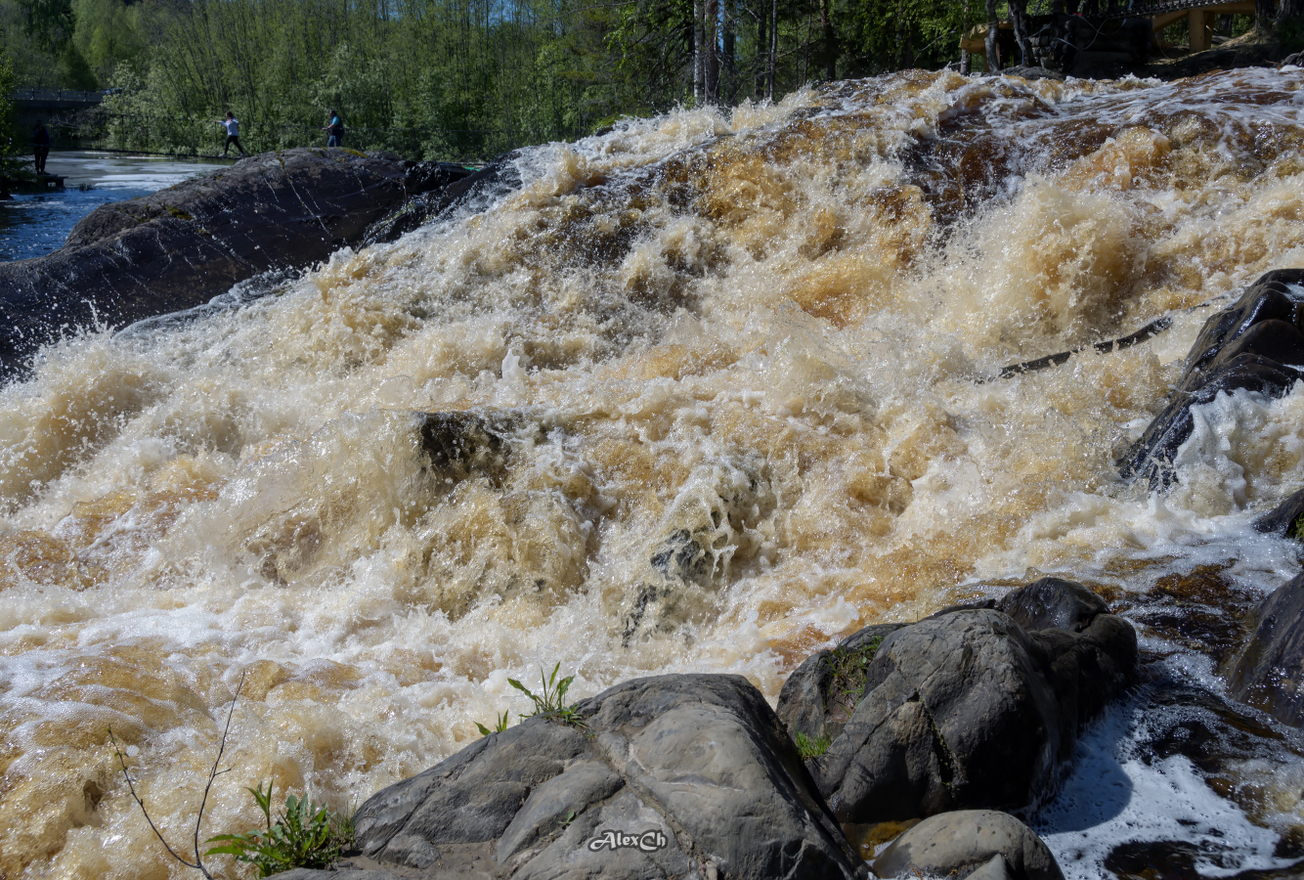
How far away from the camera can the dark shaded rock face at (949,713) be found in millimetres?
2393

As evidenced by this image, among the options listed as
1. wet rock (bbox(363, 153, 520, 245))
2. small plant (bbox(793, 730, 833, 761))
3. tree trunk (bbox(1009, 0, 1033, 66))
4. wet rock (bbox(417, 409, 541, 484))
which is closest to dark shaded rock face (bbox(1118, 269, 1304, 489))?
small plant (bbox(793, 730, 833, 761))

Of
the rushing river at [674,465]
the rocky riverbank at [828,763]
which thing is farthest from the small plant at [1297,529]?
the rocky riverbank at [828,763]

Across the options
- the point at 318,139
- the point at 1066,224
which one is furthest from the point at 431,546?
the point at 318,139

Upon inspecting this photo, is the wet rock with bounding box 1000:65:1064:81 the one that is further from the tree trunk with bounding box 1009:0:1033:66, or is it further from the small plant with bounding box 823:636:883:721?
the small plant with bounding box 823:636:883:721

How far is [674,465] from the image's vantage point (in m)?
5.18

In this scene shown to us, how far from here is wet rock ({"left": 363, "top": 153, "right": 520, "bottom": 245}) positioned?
930 centimetres

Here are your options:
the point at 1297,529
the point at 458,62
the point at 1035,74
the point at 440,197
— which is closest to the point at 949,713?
the point at 1297,529

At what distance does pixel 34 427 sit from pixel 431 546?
382 cm

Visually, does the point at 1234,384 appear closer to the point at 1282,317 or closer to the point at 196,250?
the point at 1282,317

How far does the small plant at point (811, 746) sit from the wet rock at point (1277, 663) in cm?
150

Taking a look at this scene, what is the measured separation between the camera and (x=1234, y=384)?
4484mm

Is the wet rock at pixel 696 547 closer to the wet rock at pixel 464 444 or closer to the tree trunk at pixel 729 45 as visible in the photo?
the wet rock at pixel 464 444
